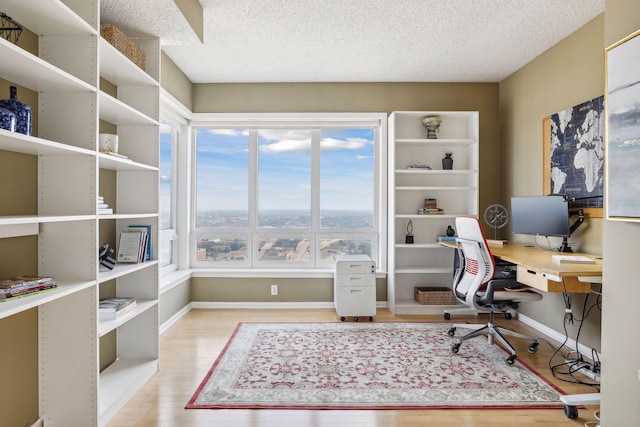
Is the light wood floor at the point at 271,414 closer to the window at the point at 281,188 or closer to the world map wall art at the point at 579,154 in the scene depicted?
the world map wall art at the point at 579,154

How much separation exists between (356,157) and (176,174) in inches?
85.8

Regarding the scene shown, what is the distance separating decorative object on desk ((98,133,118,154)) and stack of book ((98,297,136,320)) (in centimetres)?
95

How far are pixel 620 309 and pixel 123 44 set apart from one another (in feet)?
10.5

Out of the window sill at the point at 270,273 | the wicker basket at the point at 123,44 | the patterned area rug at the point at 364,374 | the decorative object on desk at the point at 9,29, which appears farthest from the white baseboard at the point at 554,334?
the decorative object on desk at the point at 9,29

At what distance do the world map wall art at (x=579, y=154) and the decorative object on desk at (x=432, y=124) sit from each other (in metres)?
1.17

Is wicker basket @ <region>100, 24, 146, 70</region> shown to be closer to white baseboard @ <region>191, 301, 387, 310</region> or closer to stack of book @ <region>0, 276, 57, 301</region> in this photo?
stack of book @ <region>0, 276, 57, 301</region>

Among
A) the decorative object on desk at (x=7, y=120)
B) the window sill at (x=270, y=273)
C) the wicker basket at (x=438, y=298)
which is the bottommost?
the wicker basket at (x=438, y=298)

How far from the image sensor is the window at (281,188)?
4578 millimetres

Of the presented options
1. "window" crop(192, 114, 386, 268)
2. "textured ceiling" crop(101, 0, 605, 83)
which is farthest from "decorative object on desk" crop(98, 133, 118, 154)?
"window" crop(192, 114, 386, 268)

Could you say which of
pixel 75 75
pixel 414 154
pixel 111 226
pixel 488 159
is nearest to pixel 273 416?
pixel 111 226

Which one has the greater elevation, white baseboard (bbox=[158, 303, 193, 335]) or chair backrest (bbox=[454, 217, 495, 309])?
chair backrest (bbox=[454, 217, 495, 309])

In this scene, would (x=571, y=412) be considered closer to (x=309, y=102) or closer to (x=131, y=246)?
(x=131, y=246)

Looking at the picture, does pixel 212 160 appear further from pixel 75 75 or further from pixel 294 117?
pixel 75 75

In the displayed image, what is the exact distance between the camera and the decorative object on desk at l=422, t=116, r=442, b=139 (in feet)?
14.0
